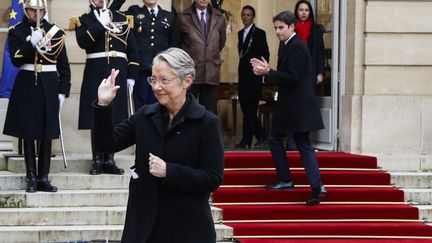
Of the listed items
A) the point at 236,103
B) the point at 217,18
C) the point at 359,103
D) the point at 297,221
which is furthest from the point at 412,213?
the point at 236,103

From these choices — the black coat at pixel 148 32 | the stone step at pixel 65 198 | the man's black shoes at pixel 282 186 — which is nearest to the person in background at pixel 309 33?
the man's black shoes at pixel 282 186

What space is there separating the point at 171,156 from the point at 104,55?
5.00 m

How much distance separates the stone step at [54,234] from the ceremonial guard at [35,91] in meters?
0.59

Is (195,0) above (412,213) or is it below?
above

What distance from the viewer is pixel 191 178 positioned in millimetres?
5004

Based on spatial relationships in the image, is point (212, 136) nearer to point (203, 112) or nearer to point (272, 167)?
point (203, 112)

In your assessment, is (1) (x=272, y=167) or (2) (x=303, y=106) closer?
(2) (x=303, y=106)

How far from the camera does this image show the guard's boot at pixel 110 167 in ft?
33.0

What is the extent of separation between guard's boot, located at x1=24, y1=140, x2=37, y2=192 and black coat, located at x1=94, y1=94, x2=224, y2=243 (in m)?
4.38

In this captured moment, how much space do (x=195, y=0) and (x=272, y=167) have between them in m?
1.95

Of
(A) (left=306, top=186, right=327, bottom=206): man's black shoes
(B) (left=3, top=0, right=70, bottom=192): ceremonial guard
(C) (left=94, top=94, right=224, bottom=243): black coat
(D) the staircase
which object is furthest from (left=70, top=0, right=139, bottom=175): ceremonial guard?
(C) (left=94, top=94, right=224, bottom=243): black coat

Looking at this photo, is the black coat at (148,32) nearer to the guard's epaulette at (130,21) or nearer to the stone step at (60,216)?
the guard's epaulette at (130,21)

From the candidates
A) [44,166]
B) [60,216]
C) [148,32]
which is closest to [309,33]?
[148,32]

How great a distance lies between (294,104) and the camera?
984cm
